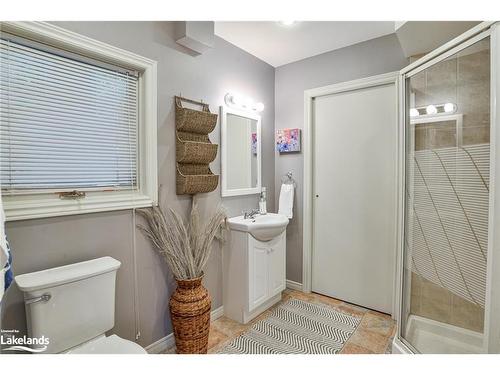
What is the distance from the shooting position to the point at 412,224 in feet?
5.87

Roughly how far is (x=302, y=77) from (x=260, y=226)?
1.63 m

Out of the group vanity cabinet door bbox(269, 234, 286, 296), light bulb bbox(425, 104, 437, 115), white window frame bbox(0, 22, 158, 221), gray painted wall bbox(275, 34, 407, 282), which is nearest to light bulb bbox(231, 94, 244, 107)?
gray painted wall bbox(275, 34, 407, 282)

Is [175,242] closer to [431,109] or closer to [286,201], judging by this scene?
[286,201]

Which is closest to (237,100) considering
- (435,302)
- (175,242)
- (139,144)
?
(139,144)

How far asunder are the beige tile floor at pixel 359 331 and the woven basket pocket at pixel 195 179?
1.13 meters

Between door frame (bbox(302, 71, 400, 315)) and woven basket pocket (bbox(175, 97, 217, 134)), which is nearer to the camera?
woven basket pocket (bbox(175, 97, 217, 134))

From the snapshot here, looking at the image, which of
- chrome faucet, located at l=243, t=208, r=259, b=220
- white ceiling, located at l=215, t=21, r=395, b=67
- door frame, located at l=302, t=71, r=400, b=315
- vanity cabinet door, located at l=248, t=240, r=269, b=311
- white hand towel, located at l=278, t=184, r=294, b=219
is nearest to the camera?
white ceiling, located at l=215, t=21, r=395, b=67

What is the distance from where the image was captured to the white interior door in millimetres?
2287

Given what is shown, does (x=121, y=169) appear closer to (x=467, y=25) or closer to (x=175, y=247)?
(x=175, y=247)

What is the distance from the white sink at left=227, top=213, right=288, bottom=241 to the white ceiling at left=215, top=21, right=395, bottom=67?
1.59 meters

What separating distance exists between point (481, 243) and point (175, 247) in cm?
173

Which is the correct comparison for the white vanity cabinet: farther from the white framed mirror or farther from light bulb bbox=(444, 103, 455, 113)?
light bulb bbox=(444, 103, 455, 113)

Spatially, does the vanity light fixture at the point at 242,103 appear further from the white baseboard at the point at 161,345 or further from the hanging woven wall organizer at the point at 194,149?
the white baseboard at the point at 161,345
